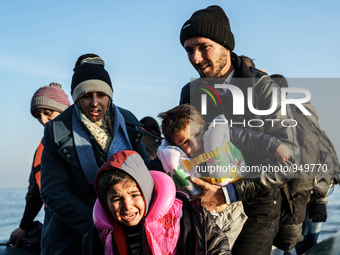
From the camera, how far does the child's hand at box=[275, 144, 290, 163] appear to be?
267 centimetres

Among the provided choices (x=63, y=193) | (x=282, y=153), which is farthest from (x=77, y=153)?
(x=282, y=153)

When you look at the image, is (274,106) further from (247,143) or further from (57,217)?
(57,217)

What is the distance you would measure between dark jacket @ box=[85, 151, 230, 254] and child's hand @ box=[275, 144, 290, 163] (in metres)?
0.66

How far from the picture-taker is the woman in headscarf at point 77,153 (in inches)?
115

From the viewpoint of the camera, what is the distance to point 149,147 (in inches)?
178

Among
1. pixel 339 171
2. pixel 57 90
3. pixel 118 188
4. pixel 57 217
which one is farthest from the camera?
pixel 339 171

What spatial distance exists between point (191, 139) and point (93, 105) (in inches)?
32.3

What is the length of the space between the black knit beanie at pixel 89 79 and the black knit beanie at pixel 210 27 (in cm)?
75

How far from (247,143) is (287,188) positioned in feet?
2.03

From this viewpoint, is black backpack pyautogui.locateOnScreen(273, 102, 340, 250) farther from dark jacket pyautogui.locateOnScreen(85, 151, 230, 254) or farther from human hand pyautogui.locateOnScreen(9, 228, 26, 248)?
human hand pyautogui.locateOnScreen(9, 228, 26, 248)

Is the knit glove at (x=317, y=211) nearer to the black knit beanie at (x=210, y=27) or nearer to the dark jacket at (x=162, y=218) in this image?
the black knit beanie at (x=210, y=27)

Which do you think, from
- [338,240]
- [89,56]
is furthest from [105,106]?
[338,240]

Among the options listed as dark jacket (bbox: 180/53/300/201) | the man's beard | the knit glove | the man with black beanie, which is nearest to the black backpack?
the man with black beanie

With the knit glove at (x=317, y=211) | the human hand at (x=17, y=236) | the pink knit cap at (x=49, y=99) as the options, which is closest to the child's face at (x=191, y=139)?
the pink knit cap at (x=49, y=99)
